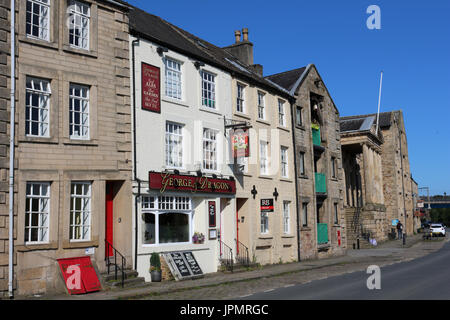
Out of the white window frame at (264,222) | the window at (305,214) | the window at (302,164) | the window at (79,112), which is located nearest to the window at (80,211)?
the window at (79,112)

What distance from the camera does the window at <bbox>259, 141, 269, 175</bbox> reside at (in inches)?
994

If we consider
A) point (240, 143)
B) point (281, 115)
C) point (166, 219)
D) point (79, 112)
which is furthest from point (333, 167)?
point (79, 112)

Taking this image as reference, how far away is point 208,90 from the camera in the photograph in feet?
72.2

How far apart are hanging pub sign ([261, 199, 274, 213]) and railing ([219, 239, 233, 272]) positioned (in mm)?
2898

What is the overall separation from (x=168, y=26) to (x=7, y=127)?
1224cm

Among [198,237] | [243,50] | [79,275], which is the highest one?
[243,50]

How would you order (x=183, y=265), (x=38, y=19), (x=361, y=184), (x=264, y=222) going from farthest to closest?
(x=361, y=184), (x=264, y=222), (x=183, y=265), (x=38, y=19)

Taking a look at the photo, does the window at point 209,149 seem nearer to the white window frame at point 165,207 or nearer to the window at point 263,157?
the white window frame at point 165,207

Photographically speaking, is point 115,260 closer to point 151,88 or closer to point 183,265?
point 183,265

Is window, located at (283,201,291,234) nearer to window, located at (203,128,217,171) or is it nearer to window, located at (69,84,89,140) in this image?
window, located at (203,128,217,171)

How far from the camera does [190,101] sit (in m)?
20.5

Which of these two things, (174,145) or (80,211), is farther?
(174,145)

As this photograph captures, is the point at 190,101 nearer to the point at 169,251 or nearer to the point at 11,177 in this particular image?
the point at 169,251

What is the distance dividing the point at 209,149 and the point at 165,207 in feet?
12.3
